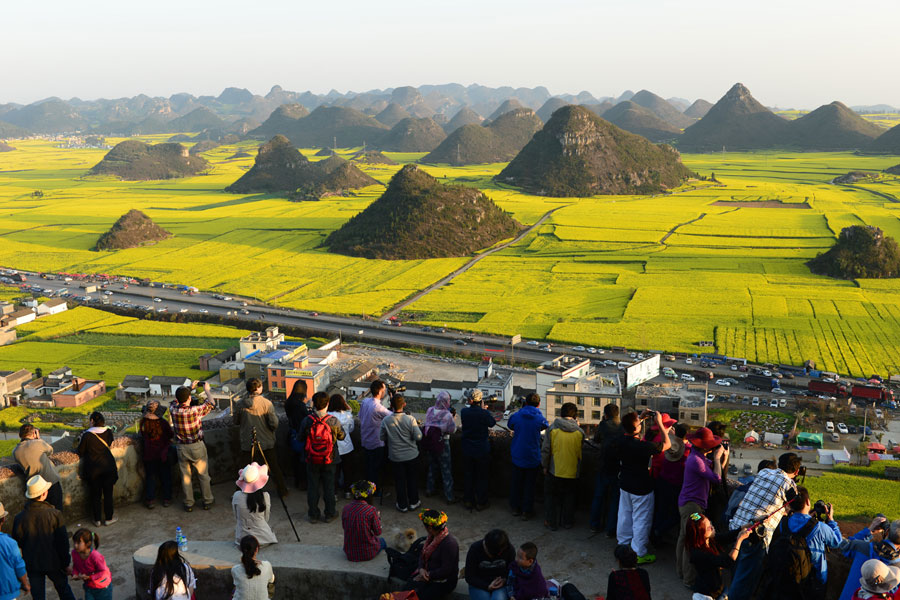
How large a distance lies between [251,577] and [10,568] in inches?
94.3

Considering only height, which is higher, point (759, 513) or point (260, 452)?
point (759, 513)

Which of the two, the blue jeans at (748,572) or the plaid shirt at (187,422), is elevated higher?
the plaid shirt at (187,422)

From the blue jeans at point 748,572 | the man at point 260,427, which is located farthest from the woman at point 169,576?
the blue jeans at point 748,572

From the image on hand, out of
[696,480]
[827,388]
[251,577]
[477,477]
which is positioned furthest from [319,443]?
[827,388]

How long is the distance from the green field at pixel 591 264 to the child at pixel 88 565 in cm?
4162

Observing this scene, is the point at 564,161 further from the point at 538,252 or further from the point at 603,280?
the point at 603,280

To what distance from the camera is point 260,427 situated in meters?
10.2

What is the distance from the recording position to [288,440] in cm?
1057

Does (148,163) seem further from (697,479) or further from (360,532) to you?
(697,479)

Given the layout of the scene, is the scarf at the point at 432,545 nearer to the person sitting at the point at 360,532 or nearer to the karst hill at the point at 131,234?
the person sitting at the point at 360,532

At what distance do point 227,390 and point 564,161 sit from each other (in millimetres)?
104600

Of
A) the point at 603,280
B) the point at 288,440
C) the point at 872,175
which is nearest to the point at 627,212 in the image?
the point at 603,280

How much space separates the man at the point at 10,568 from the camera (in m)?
7.42

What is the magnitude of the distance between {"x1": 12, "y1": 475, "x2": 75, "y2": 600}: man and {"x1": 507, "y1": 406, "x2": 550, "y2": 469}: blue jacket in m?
5.29
